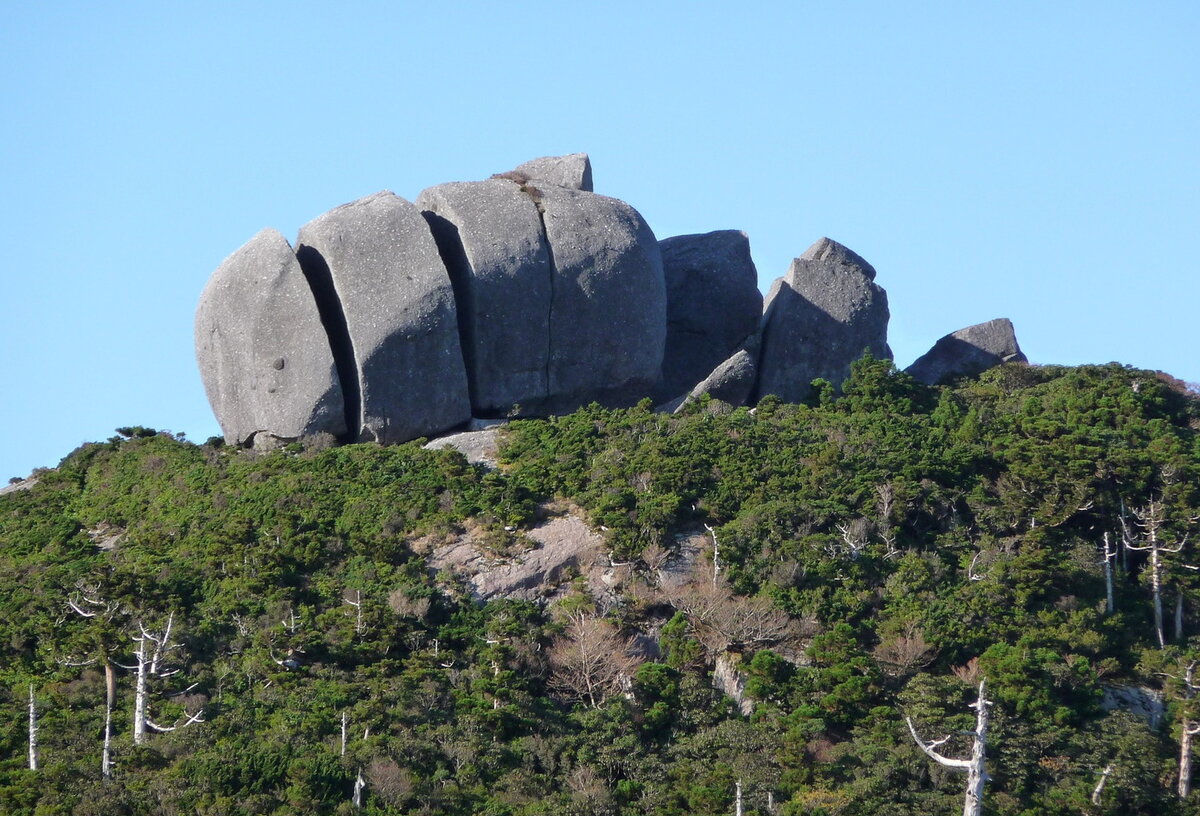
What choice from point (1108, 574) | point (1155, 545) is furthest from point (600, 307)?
point (1155, 545)

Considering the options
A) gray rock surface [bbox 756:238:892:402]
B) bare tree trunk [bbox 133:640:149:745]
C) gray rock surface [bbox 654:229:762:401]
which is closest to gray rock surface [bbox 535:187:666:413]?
gray rock surface [bbox 654:229:762:401]

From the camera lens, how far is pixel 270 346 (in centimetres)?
4947

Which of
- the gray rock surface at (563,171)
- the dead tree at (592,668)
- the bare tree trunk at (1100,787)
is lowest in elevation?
the bare tree trunk at (1100,787)

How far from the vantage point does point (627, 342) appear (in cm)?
5147

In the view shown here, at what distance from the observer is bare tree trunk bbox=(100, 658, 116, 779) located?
35969mm

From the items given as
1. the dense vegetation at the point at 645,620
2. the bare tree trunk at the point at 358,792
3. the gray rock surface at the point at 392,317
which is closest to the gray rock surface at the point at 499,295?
the gray rock surface at the point at 392,317

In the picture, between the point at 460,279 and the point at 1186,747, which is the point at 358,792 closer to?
the point at 1186,747

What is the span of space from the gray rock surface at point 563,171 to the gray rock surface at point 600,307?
7.77 feet

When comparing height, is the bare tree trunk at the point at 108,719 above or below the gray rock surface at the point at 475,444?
below

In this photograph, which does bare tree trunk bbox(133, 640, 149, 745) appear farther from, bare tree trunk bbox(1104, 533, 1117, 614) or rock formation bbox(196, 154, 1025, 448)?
bare tree trunk bbox(1104, 533, 1117, 614)

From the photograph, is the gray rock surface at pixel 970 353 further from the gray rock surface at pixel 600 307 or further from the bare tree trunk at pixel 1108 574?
the bare tree trunk at pixel 1108 574

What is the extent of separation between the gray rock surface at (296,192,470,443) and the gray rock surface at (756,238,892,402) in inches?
394

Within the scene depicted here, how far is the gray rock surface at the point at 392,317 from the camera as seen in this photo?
4888 centimetres

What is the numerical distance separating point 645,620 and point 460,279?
1238 centimetres
